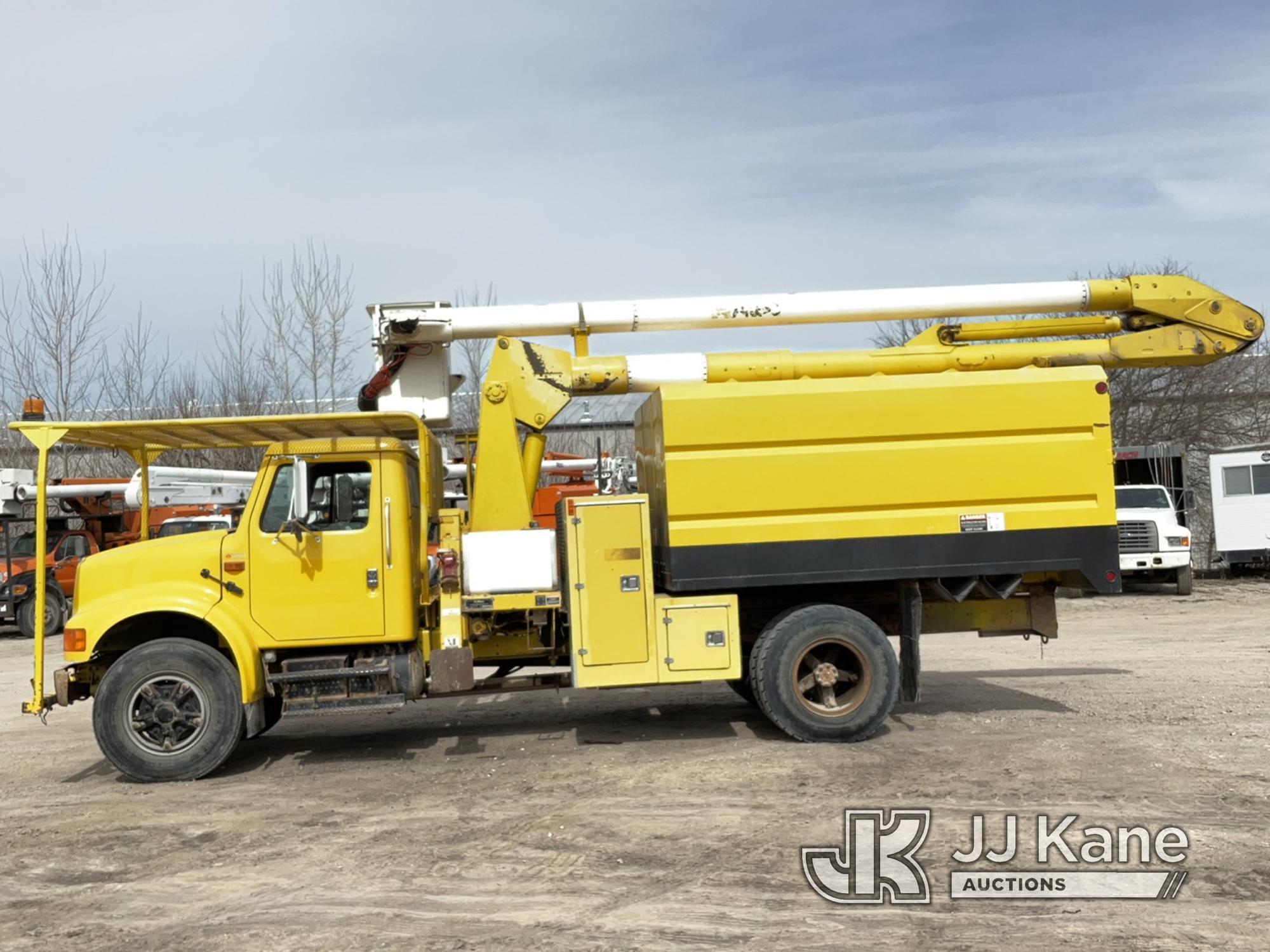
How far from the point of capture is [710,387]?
857cm

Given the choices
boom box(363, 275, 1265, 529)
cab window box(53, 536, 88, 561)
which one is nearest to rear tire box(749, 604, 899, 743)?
boom box(363, 275, 1265, 529)

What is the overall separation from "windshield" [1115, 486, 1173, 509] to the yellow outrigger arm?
701 inches

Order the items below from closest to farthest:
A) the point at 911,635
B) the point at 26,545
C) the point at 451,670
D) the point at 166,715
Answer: the point at 166,715
the point at 451,670
the point at 911,635
the point at 26,545

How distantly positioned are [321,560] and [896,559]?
169 inches

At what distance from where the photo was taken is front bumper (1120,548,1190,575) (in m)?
21.8

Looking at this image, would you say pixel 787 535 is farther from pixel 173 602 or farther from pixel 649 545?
pixel 173 602

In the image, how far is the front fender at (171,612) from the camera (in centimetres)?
808

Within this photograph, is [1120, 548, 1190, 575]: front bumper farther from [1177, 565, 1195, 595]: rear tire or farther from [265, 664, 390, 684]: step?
[265, 664, 390, 684]: step

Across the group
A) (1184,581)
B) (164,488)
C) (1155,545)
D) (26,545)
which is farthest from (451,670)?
(26,545)

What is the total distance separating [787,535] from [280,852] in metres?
4.15

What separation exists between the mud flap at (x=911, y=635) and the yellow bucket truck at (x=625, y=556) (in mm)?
24

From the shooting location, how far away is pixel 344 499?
28.0 feet

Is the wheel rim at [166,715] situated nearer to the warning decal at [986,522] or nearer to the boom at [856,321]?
the boom at [856,321]

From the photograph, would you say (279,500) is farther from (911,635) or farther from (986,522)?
(986,522)
